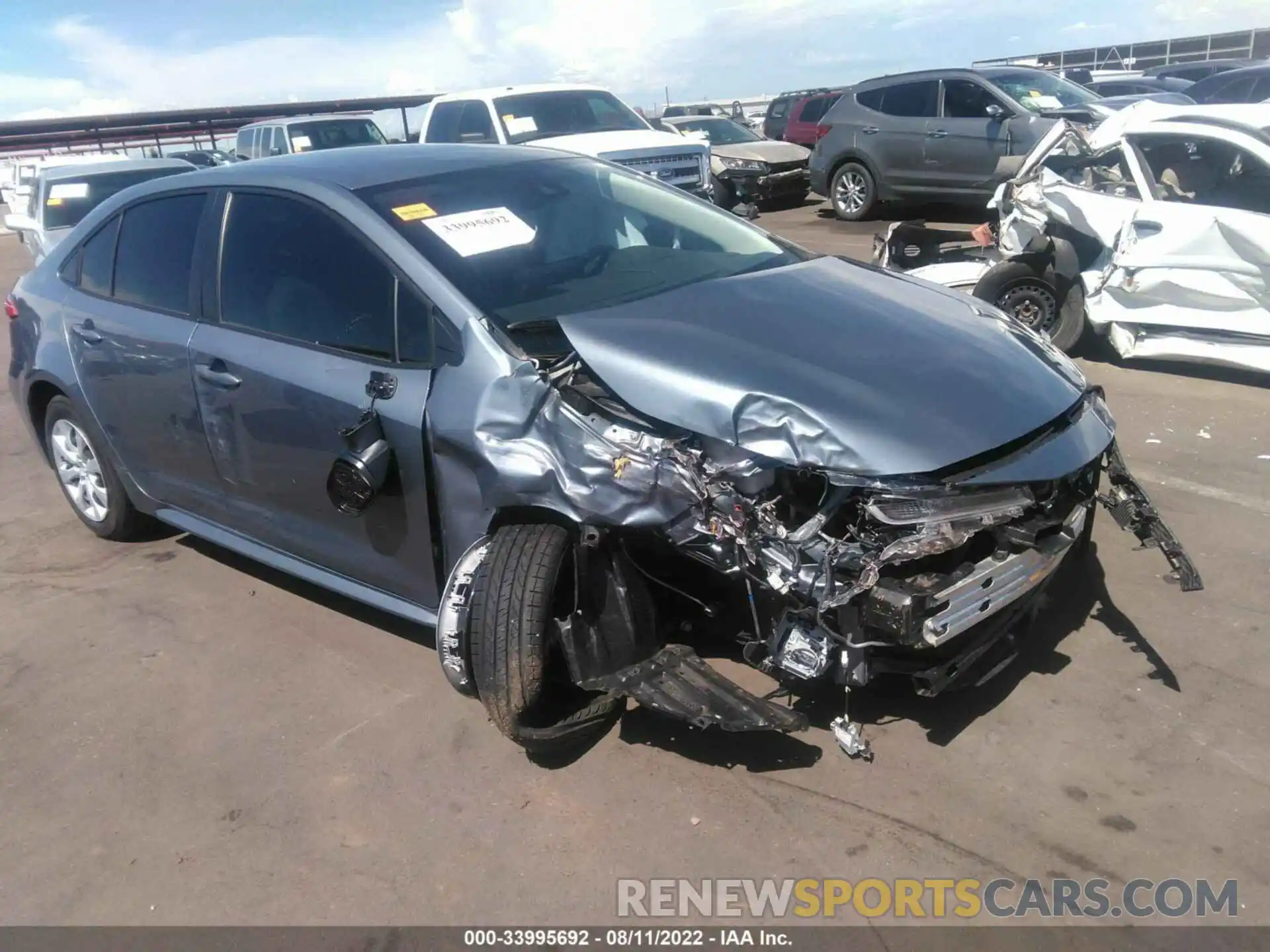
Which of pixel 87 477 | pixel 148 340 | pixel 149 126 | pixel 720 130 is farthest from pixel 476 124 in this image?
pixel 149 126

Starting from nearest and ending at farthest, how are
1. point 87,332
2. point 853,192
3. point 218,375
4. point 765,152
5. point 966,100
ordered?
point 218,375, point 87,332, point 966,100, point 853,192, point 765,152

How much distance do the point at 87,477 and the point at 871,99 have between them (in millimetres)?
11094

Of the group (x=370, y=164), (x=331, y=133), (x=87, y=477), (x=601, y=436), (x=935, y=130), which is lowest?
(x=87, y=477)

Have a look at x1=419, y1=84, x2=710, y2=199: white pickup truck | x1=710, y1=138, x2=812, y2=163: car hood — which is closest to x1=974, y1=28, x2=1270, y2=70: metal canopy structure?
x1=710, y1=138, x2=812, y2=163: car hood

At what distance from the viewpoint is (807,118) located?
21484mm

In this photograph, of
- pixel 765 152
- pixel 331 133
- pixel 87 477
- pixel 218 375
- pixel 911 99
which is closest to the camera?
pixel 218 375

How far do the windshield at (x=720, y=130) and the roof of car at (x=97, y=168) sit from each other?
326 inches

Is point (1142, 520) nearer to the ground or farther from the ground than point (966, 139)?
nearer to the ground

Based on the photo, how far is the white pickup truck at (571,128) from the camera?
11180 mm

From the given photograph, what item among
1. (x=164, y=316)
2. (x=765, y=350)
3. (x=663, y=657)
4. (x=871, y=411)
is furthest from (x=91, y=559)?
(x=871, y=411)

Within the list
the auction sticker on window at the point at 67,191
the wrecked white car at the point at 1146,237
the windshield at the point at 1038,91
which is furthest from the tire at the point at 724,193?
the auction sticker on window at the point at 67,191

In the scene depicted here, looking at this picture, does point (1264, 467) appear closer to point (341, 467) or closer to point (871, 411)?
point (871, 411)

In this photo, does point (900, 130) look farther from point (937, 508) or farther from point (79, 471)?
point (937, 508)

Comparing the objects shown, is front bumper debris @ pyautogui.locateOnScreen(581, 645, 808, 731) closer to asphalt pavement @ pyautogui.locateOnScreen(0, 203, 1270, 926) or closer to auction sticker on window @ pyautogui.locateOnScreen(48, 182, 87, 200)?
asphalt pavement @ pyautogui.locateOnScreen(0, 203, 1270, 926)
